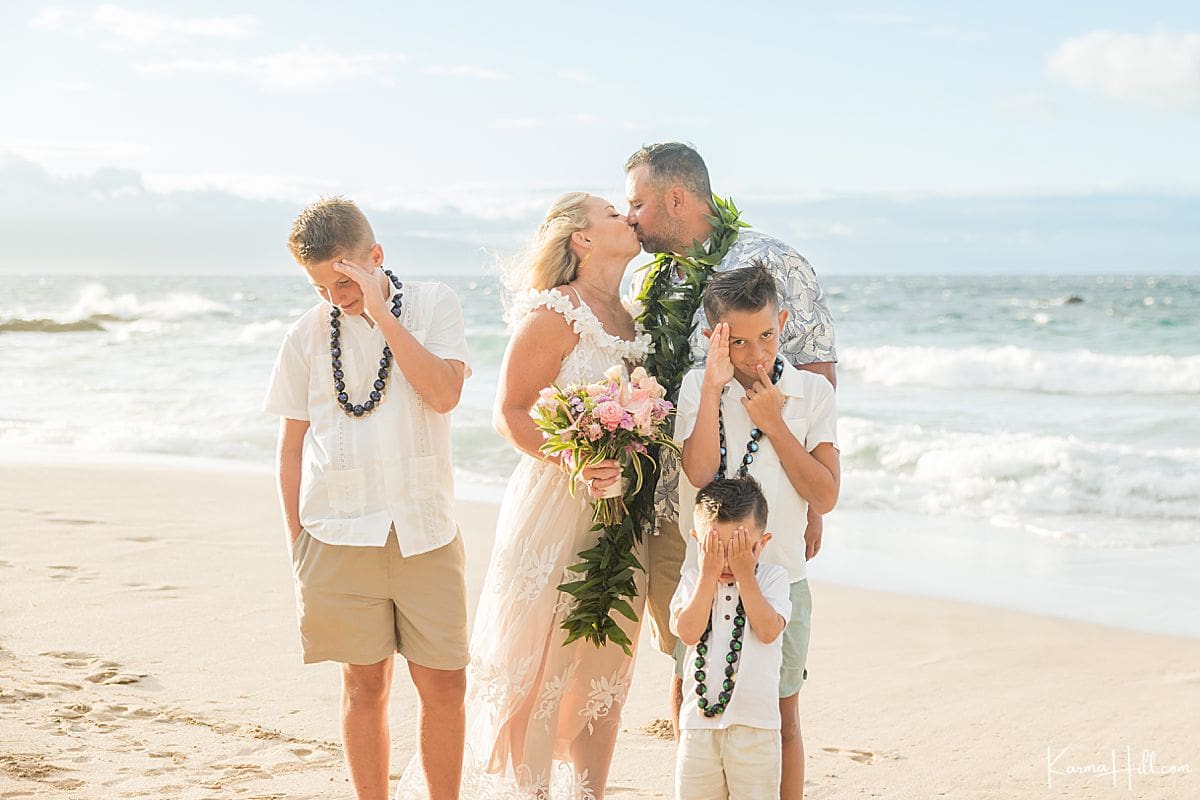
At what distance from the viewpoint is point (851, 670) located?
6.08 metres

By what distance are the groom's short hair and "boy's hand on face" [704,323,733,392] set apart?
85 cm

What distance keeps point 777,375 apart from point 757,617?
727 mm

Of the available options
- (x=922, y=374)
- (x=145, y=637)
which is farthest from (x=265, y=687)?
(x=922, y=374)

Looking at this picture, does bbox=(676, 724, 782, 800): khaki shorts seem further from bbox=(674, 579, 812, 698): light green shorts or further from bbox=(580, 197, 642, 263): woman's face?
bbox=(580, 197, 642, 263): woman's face

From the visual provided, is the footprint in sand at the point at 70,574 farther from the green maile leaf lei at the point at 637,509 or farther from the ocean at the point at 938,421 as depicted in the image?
the green maile leaf lei at the point at 637,509

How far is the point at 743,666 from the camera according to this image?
3.38 meters

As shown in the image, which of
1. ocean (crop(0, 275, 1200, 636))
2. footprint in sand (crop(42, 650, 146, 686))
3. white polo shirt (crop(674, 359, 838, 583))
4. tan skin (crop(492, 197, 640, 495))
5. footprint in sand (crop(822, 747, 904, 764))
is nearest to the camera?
white polo shirt (crop(674, 359, 838, 583))

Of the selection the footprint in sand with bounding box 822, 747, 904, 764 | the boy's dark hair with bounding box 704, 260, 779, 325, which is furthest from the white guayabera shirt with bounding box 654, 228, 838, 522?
the footprint in sand with bounding box 822, 747, 904, 764

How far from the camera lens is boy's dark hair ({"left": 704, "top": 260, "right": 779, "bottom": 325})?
3443mm

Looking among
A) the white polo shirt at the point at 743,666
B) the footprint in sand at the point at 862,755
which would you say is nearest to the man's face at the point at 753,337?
the white polo shirt at the point at 743,666

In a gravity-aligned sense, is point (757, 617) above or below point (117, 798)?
above

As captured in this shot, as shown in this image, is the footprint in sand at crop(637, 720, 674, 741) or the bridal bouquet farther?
the footprint in sand at crop(637, 720, 674, 741)

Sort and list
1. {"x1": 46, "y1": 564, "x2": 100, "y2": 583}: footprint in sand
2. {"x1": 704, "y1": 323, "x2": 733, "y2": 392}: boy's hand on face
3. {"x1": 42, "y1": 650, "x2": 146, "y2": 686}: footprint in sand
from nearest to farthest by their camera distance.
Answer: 1. {"x1": 704, "y1": 323, "x2": 733, "y2": 392}: boy's hand on face
2. {"x1": 42, "y1": 650, "x2": 146, "y2": 686}: footprint in sand
3. {"x1": 46, "y1": 564, "x2": 100, "y2": 583}: footprint in sand

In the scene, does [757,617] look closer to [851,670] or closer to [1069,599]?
[851,670]
